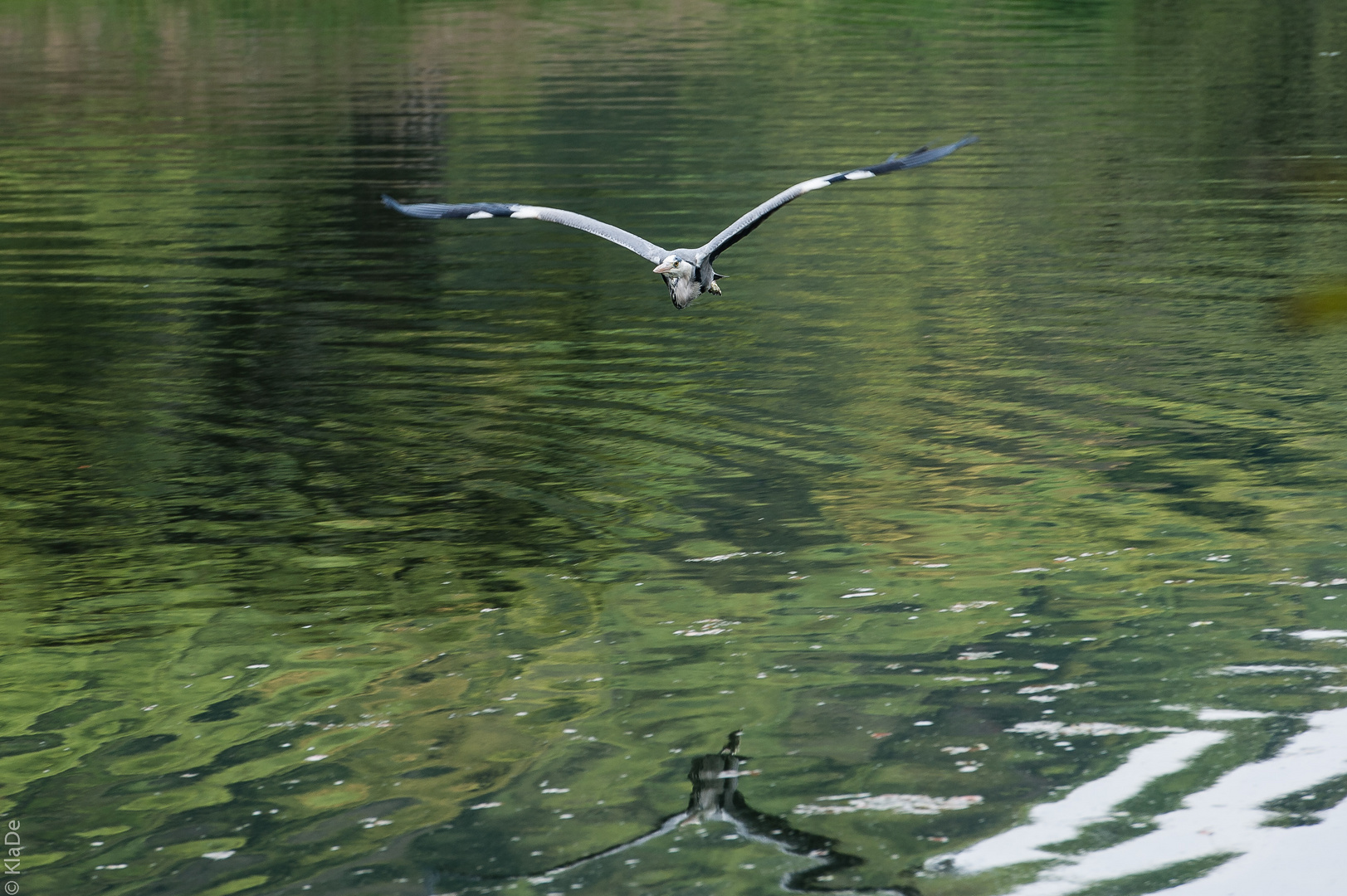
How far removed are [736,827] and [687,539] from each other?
149 inches

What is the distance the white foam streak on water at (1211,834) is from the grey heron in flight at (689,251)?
4606mm

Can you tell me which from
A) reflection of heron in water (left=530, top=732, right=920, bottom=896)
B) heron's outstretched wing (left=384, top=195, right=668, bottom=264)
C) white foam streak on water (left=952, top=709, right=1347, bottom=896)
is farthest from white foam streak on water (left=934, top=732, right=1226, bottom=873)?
heron's outstretched wing (left=384, top=195, right=668, bottom=264)

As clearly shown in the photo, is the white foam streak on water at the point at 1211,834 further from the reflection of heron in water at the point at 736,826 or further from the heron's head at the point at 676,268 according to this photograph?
the heron's head at the point at 676,268

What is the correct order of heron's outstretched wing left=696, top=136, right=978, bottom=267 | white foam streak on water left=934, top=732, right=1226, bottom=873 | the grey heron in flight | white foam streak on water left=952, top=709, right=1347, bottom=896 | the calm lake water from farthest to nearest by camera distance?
1. the grey heron in flight
2. heron's outstretched wing left=696, top=136, right=978, bottom=267
3. the calm lake water
4. white foam streak on water left=934, top=732, right=1226, bottom=873
5. white foam streak on water left=952, top=709, right=1347, bottom=896

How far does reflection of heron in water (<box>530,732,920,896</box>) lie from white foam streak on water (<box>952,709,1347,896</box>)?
574 mm

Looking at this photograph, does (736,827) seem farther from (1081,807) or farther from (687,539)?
(687,539)

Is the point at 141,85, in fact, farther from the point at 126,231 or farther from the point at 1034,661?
the point at 1034,661

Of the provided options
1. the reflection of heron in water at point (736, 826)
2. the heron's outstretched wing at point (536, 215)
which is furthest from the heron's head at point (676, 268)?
the reflection of heron in water at point (736, 826)

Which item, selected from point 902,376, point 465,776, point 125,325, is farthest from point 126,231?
point 465,776

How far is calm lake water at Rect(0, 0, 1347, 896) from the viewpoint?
26.3ft

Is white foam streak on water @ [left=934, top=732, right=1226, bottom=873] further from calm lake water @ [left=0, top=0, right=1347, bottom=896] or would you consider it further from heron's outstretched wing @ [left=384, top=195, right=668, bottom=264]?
heron's outstretched wing @ [left=384, top=195, right=668, bottom=264]

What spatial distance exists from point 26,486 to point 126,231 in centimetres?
1278

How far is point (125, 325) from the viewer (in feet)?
62.9

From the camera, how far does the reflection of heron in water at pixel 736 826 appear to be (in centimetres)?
751
